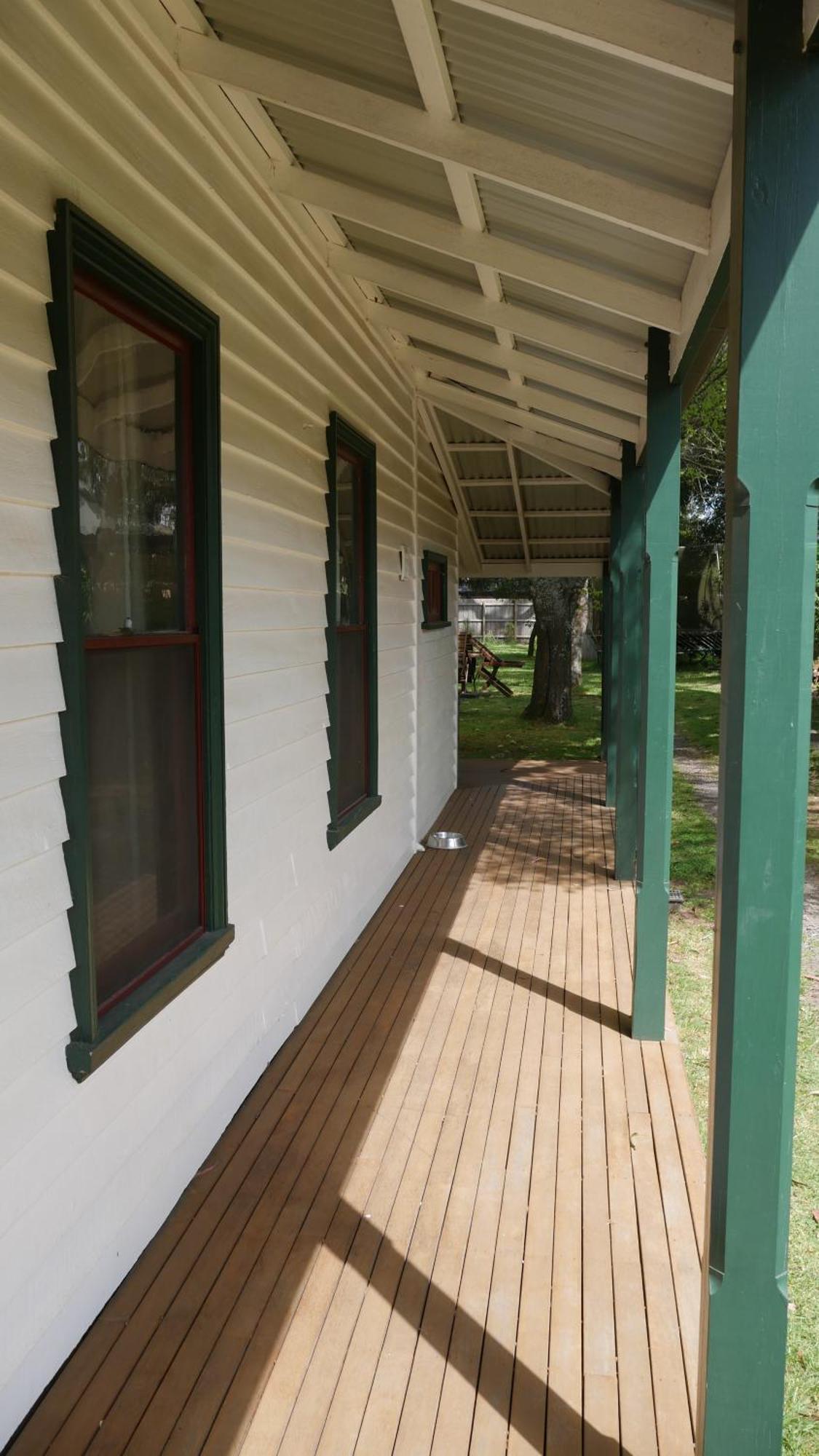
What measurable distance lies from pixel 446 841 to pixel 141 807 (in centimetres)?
516

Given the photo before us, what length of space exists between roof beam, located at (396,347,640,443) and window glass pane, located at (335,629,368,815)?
1559mm

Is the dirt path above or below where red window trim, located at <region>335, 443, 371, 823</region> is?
below

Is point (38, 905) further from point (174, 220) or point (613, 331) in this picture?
point (613, 331)

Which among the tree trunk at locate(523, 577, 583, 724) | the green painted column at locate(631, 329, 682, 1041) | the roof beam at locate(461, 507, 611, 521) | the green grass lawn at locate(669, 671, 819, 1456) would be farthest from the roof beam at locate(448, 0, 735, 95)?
the tree trunk at locate(523, 577, 583, 724)

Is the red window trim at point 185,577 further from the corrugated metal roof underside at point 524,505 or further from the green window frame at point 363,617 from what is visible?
the corrugated metal roof underside at point 524,505

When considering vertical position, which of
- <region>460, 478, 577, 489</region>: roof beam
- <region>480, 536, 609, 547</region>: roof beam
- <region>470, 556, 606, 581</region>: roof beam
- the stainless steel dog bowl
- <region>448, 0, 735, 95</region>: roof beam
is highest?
<region>460, 478, 577, 489</region>: roof beam

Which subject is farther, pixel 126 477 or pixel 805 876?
pixel 805 876

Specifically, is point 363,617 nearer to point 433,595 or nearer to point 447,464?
point 433,595

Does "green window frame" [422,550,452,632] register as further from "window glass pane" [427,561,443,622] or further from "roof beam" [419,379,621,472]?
"roof beam" [419,379,621,472]

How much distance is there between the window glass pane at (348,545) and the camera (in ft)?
17.5

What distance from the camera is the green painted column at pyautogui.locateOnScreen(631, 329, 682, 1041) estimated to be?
13.7 feet

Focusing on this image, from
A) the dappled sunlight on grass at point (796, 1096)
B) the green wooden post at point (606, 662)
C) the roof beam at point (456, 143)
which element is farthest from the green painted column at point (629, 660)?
the green wooden post at point (606, 662)

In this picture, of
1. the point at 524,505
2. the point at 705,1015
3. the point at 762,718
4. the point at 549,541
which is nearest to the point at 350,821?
the point at 705,1015

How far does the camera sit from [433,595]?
9336 millimetres
